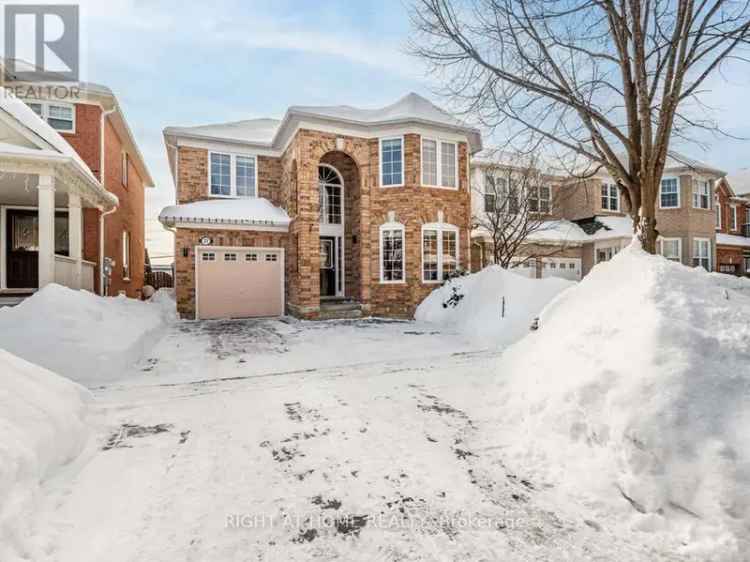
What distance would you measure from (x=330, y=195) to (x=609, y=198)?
14.7 meters

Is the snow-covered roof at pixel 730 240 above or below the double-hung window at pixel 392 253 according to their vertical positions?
above

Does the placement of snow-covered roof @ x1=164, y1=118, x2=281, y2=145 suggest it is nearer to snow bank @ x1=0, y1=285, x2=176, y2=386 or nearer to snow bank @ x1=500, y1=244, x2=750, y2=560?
snow bank @ x1=0, y1=285, x2=176, y2=386

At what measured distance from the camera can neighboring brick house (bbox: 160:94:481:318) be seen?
40.4 ft

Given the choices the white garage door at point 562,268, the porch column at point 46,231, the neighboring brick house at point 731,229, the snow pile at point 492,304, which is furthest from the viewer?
the neighboring brick house at point 731,229

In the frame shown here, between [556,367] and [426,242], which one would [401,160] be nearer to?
[426,242]

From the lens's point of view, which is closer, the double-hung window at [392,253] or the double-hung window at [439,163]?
the double-hung window at [392,253]

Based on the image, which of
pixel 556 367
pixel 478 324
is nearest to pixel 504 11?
pixel 556 367

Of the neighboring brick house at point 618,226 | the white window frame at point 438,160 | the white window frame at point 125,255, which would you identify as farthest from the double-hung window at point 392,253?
the white window frame at point 125,255

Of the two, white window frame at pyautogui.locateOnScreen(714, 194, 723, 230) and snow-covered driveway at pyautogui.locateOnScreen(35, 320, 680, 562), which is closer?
snow-covered driveway at pyautogui.locateOnScreen(35, 320, 680, 562)

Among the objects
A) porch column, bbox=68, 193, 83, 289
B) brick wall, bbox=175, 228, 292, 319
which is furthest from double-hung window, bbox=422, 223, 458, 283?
porch column, bbox=68, 193, 83, 289

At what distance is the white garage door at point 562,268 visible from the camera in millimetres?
17781

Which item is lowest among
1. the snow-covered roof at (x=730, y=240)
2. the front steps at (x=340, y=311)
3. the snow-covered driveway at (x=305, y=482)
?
the snow-covered driveway at (x=305, y=482)

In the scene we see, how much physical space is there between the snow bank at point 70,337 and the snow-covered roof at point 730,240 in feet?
87.5

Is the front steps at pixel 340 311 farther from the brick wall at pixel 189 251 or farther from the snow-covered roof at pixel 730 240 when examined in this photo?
the snow-covered roof at pixel 730 240
